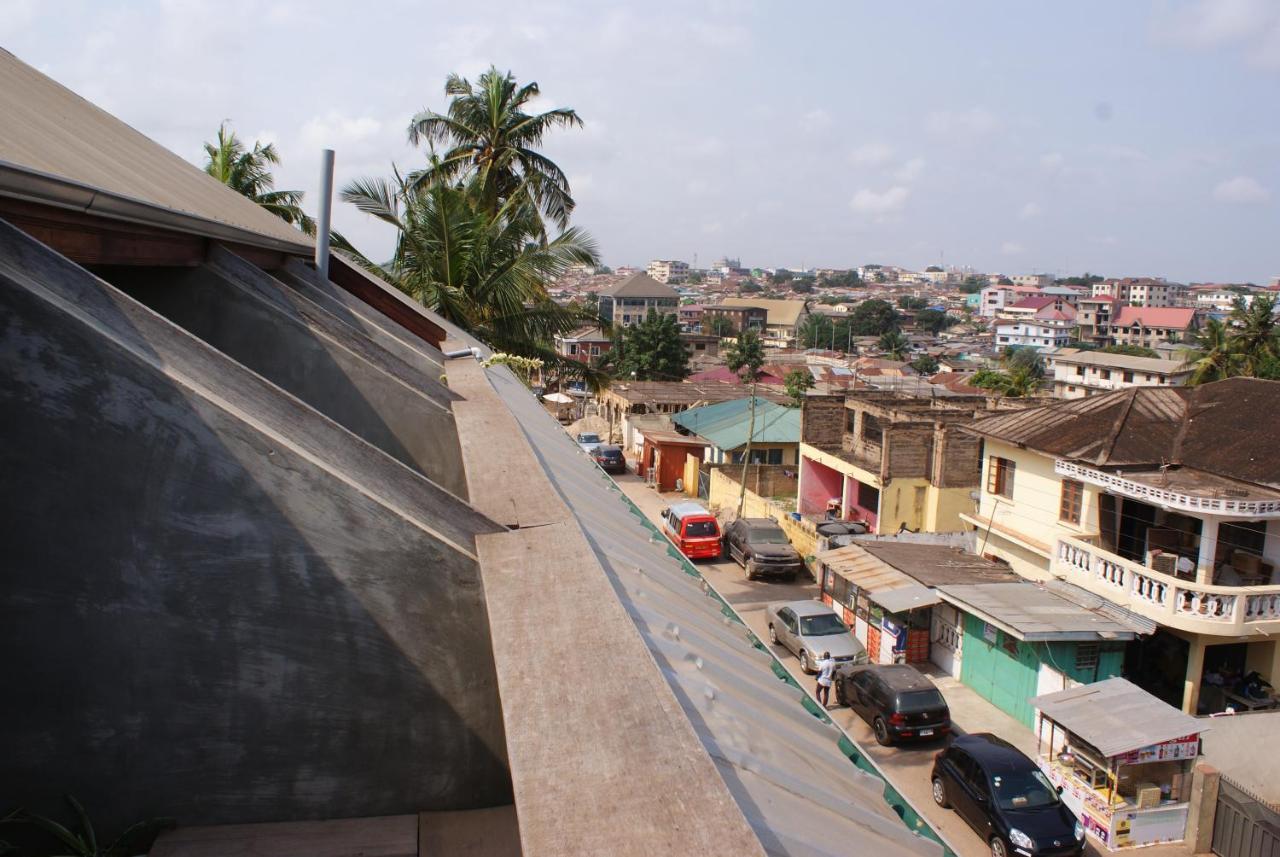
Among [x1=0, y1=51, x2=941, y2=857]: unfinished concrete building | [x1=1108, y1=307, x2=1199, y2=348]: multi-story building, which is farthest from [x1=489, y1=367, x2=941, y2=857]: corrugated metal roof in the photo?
[x1=1108, y1=307, x2=1199, y2=348]: multi-story building

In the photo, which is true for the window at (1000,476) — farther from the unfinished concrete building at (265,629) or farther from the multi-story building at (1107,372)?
the multi-story building at (1107,372)

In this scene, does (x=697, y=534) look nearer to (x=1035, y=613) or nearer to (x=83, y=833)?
(x=1035, y=613)

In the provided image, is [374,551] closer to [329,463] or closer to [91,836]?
[329,463]

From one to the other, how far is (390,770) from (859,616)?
756 inches

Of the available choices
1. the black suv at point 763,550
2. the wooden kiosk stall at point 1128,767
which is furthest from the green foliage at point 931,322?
the wooden kiosk stall at point 1128,767

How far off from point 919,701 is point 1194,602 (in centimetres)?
460

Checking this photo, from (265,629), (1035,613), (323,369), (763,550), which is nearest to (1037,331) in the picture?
(763,550)

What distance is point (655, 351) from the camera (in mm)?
61719

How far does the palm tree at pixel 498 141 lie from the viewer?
20.6 meters

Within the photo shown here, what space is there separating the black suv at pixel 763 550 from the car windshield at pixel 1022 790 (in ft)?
41.9

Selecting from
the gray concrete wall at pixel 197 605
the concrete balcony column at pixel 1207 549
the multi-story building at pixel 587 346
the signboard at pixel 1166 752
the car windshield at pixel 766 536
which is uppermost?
the gray concrete wall at pixel 197 605

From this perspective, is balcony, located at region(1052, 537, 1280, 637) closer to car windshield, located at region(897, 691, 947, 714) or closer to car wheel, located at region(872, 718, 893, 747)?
car windshield, located at region(897, 691, 947, 714)

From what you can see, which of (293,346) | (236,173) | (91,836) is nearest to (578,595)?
(91,836)

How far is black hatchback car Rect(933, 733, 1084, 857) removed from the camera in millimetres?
11914
